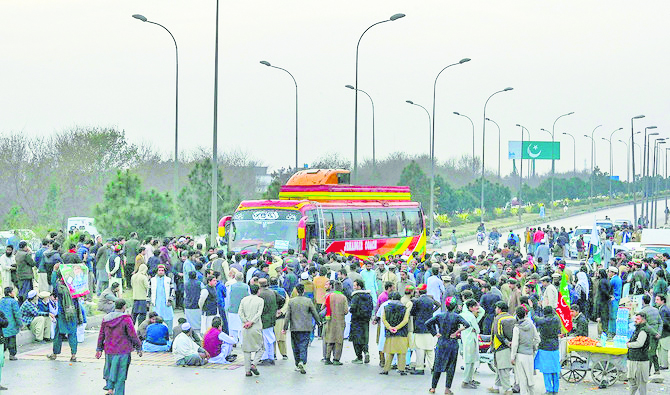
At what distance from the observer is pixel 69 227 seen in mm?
49562

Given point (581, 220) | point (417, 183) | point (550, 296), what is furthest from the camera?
point (581, 220)

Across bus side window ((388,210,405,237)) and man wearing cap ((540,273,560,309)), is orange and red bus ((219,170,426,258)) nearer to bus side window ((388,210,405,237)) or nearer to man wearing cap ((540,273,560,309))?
bus side window ((388,210,405,237))

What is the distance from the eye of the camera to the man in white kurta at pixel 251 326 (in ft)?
55.4

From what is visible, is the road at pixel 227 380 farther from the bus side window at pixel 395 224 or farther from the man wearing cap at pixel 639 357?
the bus side window at pixel 395 224

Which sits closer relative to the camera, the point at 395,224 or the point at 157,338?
the point at 157,338

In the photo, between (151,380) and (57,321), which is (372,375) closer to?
(151,380)

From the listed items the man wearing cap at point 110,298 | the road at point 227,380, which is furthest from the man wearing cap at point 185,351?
the man wearing cap at point 110,298

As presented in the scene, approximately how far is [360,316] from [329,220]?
1569 centimetres

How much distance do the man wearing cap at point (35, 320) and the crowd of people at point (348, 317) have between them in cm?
3

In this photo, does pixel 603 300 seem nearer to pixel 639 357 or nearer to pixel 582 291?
pixel 582 291

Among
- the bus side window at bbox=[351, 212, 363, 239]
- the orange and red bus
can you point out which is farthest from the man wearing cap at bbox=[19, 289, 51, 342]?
the bus side window at bbox=[351, 212, 363, 239]

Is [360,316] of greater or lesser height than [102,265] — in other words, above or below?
below

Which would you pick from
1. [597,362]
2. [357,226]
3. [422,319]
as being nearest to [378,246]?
[357,226]

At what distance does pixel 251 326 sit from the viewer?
55.4 feet
